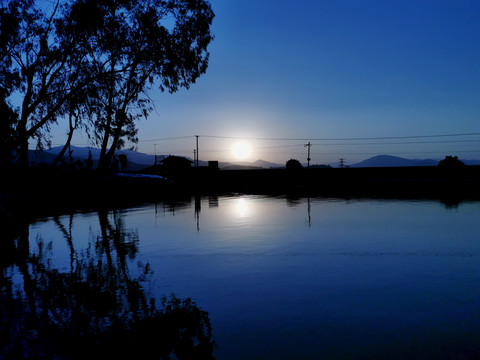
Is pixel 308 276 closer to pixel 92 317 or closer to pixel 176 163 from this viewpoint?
pixel 92 317

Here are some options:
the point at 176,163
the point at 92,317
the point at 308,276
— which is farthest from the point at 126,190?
the point at 176,163

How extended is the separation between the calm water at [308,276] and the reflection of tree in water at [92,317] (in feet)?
0.62

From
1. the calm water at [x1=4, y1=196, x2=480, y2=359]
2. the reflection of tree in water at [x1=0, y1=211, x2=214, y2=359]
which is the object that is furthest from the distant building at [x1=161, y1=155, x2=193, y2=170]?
the reflection of tree in water at [x1=0, y1=211, x2=214, y2=359]

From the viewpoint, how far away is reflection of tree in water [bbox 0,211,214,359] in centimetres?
425

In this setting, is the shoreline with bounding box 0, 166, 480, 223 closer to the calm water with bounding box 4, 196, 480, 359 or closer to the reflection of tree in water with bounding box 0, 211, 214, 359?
the calm water with bounding box 4, 196, 480, 359

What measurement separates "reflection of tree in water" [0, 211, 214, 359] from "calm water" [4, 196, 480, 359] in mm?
188

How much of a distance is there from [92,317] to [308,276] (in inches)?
146

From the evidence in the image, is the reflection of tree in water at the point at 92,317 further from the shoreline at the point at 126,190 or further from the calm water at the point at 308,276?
the shoreline at the point at 126,190

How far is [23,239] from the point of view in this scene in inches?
472

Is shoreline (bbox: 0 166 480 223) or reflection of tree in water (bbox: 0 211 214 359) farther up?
shoreline (bbox: 0 166 480 223)

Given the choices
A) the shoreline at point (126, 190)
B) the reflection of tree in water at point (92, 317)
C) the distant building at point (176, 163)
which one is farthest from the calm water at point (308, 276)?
the distant building at point (176, 163)

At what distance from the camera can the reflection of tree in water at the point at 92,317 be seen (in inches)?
167

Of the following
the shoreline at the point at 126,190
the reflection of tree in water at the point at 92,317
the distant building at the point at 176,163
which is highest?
the distant building at the point at 176,163

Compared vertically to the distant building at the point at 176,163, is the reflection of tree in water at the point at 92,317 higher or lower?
lower
